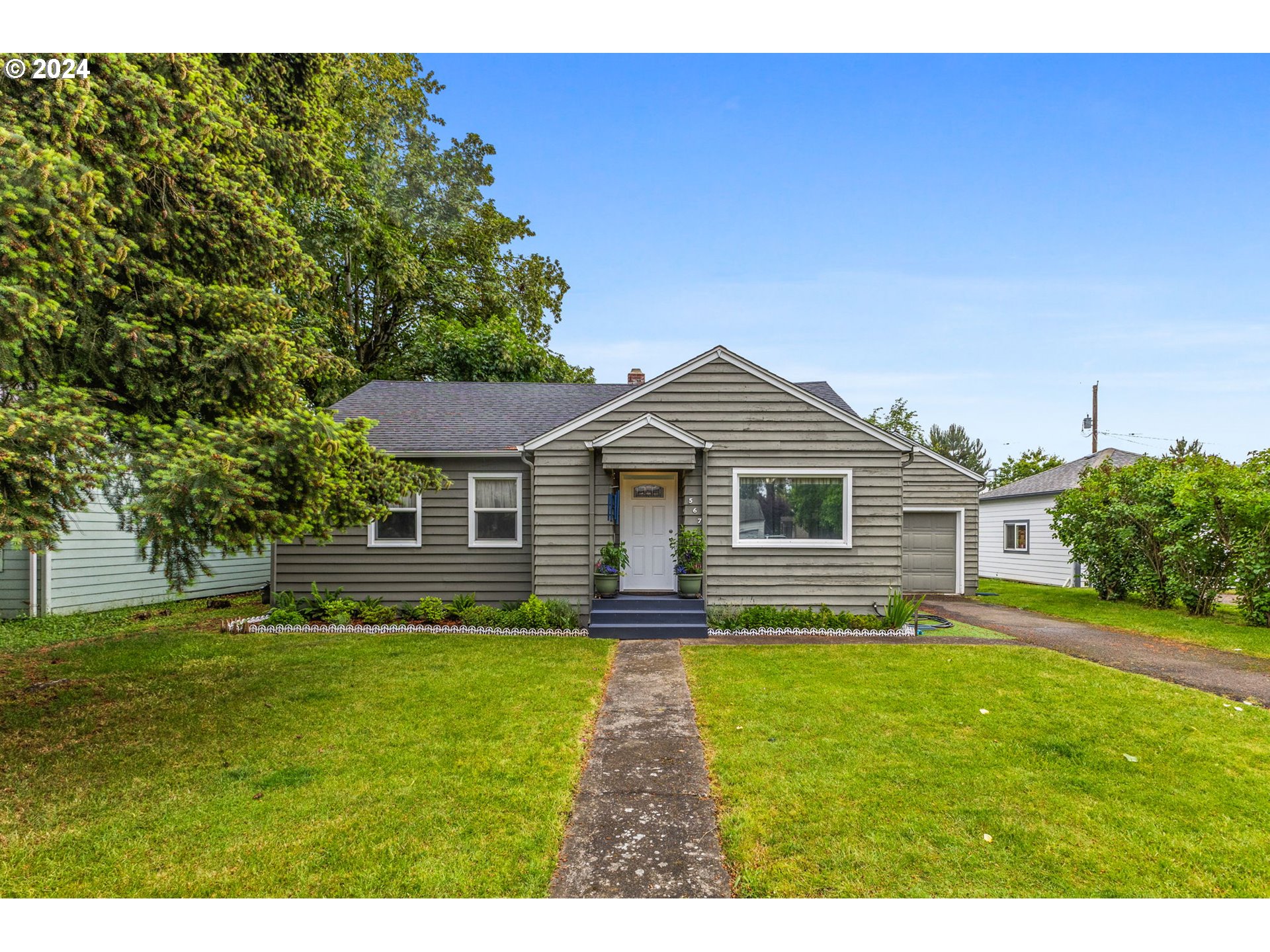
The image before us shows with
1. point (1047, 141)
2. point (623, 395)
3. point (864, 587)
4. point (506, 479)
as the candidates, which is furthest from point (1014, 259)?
point (506, 479)

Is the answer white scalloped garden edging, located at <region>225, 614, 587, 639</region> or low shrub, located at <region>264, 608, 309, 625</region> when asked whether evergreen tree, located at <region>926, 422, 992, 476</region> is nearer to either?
white scalloped garden edging, located at <region>225, 614, 587, 639</region>

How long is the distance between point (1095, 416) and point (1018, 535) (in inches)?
390

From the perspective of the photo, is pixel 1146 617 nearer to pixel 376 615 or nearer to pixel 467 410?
pixel 467 410

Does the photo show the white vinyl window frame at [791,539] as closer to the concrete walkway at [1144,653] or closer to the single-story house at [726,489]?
the single-story house at [726,489]

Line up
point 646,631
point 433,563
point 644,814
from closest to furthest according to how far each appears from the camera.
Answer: point 644,814 → point 646,631 → point 433,563

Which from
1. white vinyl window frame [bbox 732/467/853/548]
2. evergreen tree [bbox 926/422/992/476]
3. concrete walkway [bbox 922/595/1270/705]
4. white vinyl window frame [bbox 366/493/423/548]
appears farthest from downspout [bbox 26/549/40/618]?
evergreen tree [bbox 926/422/992/476]

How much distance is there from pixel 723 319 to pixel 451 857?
69.6ft

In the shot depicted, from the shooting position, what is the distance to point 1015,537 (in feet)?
65.7

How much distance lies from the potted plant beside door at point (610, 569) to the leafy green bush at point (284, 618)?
16.9ft

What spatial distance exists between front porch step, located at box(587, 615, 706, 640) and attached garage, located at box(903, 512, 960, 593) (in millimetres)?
8460

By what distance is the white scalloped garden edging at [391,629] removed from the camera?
31.0ft

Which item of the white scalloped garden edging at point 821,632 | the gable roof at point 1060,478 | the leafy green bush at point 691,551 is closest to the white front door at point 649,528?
the leafy green bush at point 691,551

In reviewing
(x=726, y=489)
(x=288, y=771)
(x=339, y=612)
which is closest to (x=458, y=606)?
(x=339, y=612)

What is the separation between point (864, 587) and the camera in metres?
9.80
